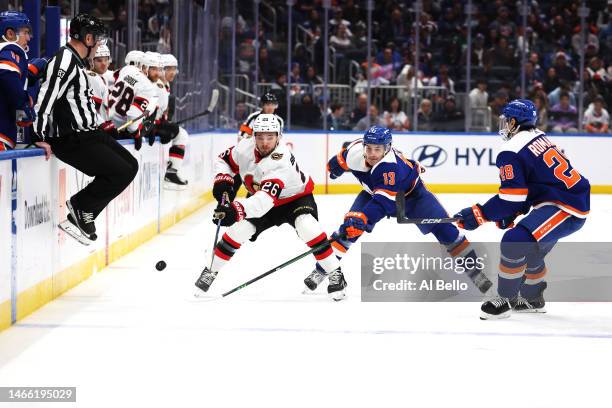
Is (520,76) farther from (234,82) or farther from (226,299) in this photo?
(226,299)

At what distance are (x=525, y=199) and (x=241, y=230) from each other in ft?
5.01

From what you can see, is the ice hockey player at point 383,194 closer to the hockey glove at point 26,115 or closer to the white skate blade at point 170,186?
the hockey glove at point 26,115

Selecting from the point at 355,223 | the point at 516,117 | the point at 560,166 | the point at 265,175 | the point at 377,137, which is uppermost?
the point at 516,117

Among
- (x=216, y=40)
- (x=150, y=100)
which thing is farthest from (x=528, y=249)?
(x=216, y=40)

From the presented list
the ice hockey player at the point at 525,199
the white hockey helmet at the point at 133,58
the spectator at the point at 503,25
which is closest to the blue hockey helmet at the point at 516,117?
the ice hockey player at the point at 525,199

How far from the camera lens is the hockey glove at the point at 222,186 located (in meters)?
5.90

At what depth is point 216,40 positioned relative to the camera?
540 inches

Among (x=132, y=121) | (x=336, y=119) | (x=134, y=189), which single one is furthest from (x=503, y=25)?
(x=132, y=121)

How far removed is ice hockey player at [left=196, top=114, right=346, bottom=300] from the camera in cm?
562

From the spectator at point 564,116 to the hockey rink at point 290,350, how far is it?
8592 mm

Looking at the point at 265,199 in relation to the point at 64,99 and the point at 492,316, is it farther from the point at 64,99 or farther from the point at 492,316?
the point at 492,316

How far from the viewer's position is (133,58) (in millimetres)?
8383

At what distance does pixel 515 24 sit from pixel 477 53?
89 centimetres

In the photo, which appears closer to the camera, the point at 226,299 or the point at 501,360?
the point at 501,360
